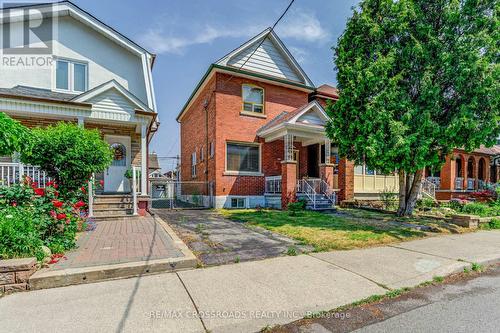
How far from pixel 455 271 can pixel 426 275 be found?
75 cm

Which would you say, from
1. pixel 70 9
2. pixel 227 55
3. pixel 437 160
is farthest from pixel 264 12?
pixel 70 9

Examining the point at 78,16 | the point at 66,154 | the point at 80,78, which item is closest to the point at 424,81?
the point at 66,154

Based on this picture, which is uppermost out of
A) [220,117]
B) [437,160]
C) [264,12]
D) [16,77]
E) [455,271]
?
[264,12]

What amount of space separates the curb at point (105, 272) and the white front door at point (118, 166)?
313 inches

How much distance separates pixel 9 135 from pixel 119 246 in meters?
2.83

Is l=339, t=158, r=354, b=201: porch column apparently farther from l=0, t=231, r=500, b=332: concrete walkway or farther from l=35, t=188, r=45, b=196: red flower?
l=35, t=188, r=45, b=196: red flower

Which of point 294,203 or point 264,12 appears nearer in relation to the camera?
point 264,12

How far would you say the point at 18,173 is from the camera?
830 cm

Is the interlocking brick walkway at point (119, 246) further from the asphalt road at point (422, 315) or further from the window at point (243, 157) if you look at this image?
the window at point (243, 157)

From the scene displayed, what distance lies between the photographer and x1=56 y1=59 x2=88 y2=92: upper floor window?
1072 centimetres

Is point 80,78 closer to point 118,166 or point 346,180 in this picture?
point 118,166

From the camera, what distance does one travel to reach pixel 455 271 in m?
4.61

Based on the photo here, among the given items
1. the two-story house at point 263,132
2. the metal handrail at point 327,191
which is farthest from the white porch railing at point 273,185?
the metal handrail at point 327,191

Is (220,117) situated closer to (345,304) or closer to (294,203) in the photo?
(294,203)
